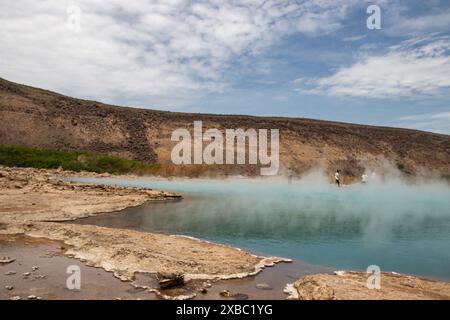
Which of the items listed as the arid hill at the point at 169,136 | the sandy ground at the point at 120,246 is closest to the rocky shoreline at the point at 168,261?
the sandy ground at the point at 120,246

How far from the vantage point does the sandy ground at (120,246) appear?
985 cm

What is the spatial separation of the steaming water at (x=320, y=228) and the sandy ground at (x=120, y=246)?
134 centimetres

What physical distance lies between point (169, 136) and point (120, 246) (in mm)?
50890

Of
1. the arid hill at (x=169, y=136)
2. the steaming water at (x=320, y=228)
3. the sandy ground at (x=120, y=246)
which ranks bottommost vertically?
the steaming water at (x=320, y=228)

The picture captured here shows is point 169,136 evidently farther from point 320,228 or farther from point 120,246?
point 120,246

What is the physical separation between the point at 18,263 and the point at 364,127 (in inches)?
2939

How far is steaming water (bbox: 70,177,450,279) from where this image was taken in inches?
472

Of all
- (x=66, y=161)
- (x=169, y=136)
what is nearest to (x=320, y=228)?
(x=66, y=161)

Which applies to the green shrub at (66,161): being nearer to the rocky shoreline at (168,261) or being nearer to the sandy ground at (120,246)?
the sandy ground at (120,246)

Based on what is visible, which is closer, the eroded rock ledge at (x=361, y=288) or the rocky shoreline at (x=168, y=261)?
the eroded rock ledge at (x=361, y=288)

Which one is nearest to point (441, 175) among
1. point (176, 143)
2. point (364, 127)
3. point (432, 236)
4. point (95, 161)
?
point (364, 127)

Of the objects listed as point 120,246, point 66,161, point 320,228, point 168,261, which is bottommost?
point 320,228

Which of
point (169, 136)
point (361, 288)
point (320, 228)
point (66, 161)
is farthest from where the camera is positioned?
point (169, 136)

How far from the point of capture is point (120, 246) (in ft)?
37.8
